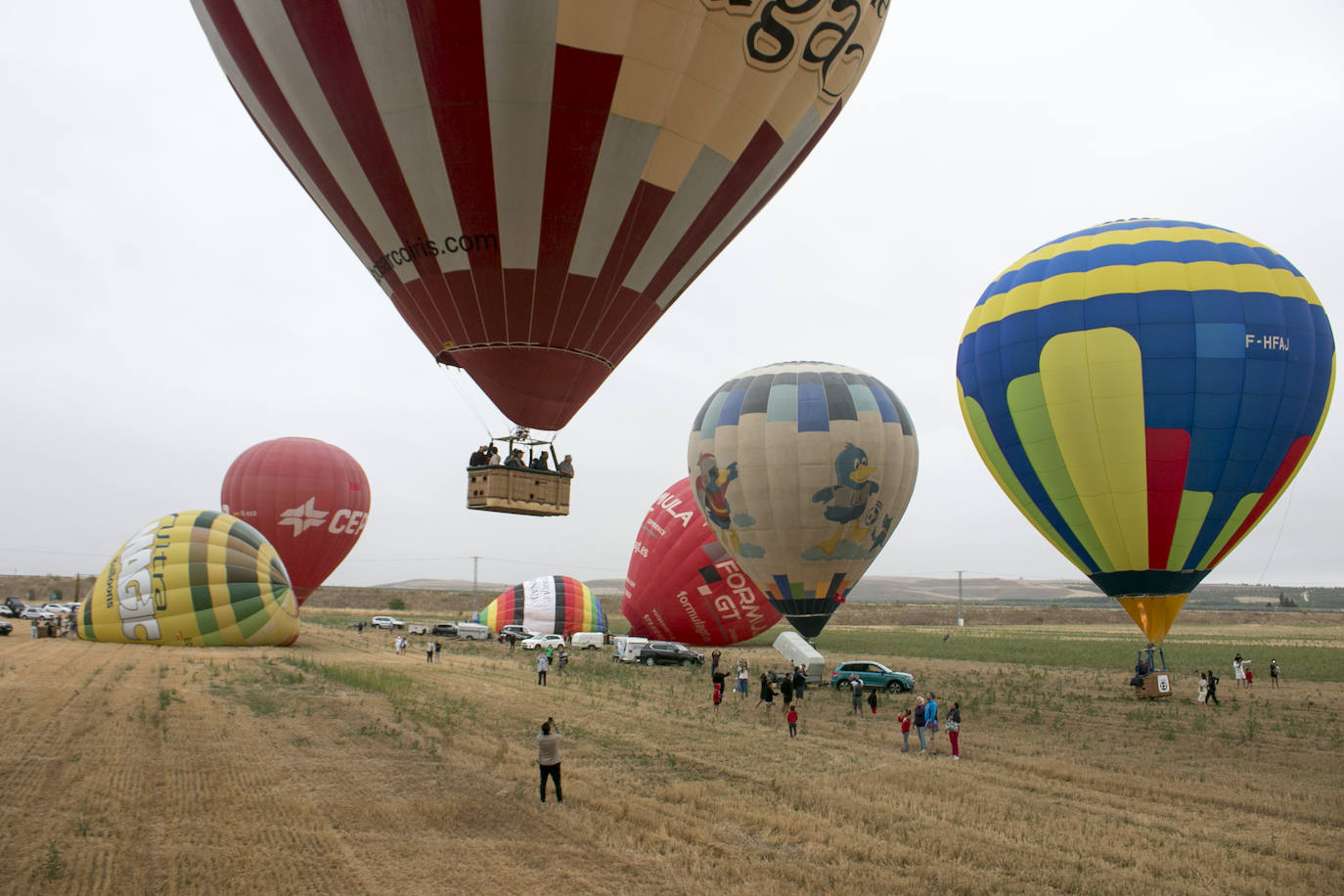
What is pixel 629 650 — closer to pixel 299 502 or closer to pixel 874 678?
pixel 874 678

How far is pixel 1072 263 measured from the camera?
61.3 feet

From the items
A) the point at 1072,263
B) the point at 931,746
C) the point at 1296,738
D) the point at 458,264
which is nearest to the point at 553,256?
the point at 458,264

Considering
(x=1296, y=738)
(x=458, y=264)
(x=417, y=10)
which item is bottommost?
(x=1296, y=738)

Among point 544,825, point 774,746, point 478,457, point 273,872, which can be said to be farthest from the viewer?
point 774,746

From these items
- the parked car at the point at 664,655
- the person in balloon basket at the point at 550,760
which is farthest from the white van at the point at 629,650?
the person in balloon basket at the point at 550,760

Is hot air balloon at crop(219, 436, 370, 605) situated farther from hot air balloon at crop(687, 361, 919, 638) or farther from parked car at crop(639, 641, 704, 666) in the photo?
hot air balloon at crop(687, 361, 919, 638)

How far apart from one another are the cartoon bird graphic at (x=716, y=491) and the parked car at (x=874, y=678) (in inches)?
166

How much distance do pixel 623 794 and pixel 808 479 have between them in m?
13.5

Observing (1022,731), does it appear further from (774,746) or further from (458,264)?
(458,264)

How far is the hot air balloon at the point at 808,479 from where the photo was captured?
22688mm

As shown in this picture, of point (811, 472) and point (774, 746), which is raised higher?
point (811, 472)

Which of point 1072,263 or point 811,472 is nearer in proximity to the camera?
point 1072,263

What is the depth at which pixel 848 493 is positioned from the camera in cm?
2273

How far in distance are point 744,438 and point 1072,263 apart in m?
8.74
